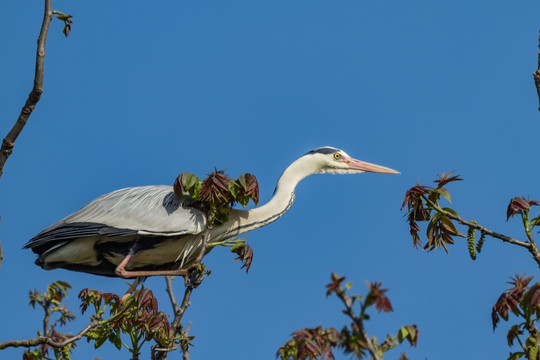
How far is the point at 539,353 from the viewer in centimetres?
367

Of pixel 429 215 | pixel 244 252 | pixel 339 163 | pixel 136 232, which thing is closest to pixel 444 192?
pixel 429 215

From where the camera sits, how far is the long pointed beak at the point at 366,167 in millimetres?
9000

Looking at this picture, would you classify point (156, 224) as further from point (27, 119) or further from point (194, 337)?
point (27, 119)

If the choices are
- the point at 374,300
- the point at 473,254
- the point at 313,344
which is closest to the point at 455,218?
the point at 473,254

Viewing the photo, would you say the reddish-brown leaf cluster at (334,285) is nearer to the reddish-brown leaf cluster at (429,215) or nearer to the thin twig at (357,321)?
the thin twig at (357,321)

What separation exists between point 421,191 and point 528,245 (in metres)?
0.75

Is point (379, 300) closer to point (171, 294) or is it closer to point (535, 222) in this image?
point (535, 222)

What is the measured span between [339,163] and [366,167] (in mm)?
328

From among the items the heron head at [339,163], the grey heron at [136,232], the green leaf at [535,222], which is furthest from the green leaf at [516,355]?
the heron head at [339,163]

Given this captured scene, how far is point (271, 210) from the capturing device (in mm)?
8109

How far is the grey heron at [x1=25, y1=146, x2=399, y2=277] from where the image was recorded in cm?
741

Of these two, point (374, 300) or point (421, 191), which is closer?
point (374, 300)

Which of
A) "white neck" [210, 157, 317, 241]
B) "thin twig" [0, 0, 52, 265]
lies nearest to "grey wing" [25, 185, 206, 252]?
"white neck" [210, 157, 317, 241]

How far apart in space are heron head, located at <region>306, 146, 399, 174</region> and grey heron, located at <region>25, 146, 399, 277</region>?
2.57 ft
